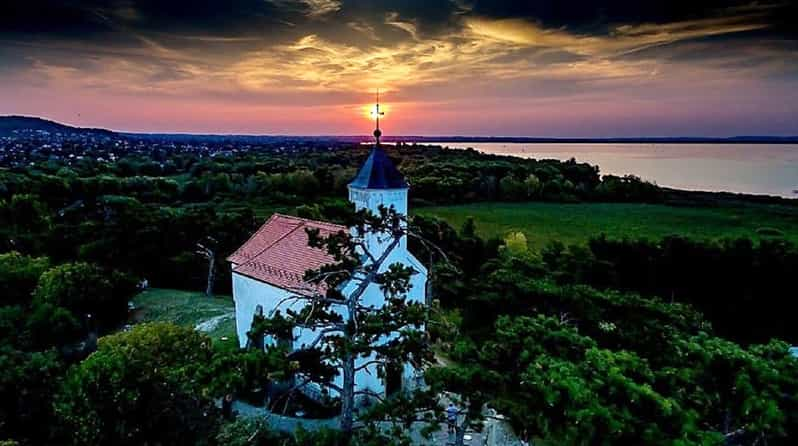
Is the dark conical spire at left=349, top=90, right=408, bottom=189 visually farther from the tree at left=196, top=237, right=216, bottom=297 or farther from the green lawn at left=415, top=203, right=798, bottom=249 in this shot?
the green lawn at left=415, top=203, right=798, bottom=249

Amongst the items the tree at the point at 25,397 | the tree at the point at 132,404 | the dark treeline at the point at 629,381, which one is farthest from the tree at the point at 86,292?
the dark treeline at the point at 629,381

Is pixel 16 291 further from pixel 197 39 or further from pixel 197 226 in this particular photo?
pixel 197 39

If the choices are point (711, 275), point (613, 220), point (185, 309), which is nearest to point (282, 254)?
point (185, 309)

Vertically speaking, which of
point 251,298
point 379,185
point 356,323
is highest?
point 379,185

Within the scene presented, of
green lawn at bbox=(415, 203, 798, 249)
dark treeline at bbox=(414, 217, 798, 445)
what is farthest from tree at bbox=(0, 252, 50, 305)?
green lawn at bbox=(415, 203, 798, 249)

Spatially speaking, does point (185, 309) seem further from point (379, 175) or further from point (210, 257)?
point (379, 175)

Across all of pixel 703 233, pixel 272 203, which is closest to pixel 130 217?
pixel 272 203
